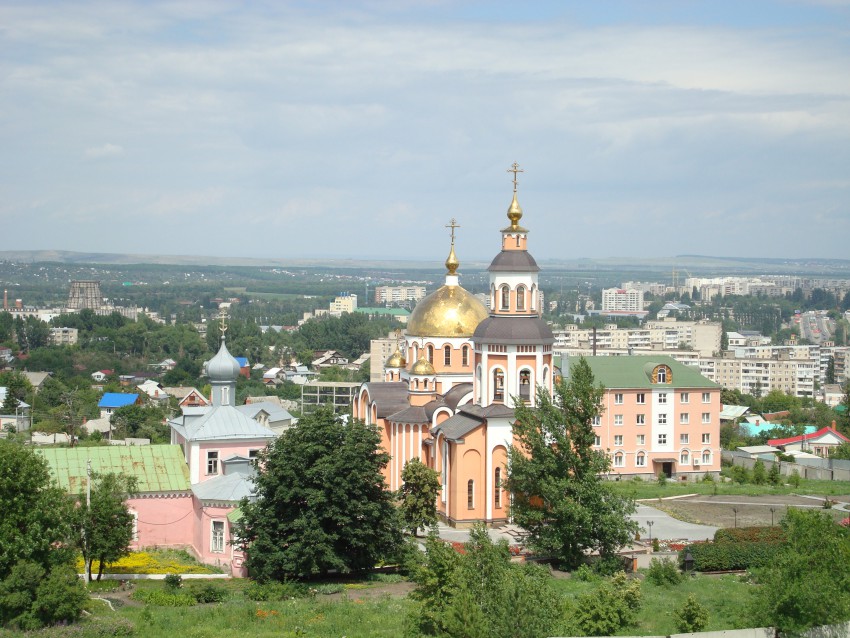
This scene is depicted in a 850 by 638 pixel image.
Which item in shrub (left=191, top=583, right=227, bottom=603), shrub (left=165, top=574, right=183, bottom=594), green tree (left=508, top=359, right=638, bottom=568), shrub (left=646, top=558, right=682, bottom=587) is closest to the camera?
shrub (left=191, top=583, right=227, bottom=603)

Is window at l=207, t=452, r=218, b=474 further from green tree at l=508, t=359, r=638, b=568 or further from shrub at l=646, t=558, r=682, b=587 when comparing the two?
shrub at l=646, t=558, r=682, b=587

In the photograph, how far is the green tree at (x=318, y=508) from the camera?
79.7 feet

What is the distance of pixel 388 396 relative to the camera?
3612cm

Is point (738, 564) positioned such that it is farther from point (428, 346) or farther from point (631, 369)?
point (631, 369)

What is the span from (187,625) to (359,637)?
3.15 m

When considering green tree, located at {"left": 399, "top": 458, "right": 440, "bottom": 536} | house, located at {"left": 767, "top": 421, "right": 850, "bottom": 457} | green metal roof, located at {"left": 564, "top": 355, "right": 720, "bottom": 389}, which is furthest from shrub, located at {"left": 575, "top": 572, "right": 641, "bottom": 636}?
house, located at {"left": 767, "top": 421, "right": 850, "bottom": 457}

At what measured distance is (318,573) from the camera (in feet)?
82.0

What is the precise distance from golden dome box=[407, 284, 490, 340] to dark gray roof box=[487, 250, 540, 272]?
11.2ft

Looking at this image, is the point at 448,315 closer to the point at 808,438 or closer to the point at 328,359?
the point at 808,438

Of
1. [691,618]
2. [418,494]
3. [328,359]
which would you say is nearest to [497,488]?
[418,494]

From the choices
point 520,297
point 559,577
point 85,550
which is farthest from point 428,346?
point 85,550

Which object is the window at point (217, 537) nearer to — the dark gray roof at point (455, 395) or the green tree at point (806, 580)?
the dark gray roof at point (455, 395)

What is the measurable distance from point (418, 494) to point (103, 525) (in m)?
8.30

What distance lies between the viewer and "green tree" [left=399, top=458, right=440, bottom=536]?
28844 mm
